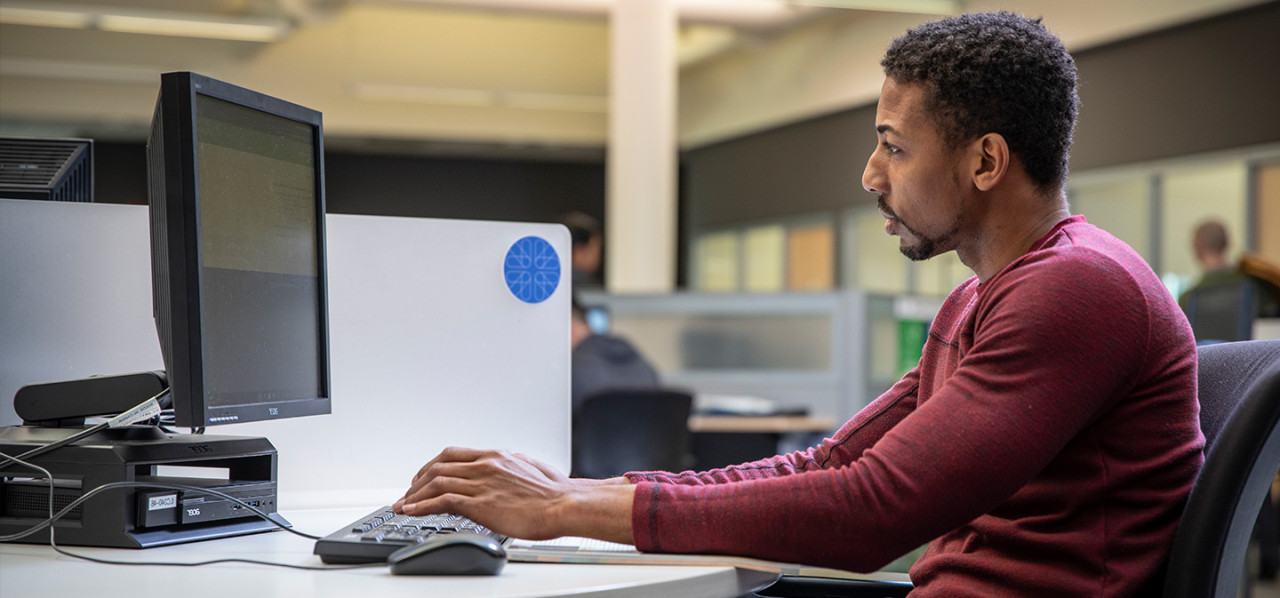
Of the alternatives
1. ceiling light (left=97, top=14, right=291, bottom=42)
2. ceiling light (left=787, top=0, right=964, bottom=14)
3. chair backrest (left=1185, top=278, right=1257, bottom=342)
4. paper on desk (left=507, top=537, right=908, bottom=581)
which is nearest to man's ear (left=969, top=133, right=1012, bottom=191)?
paper on desk (left=507, top=537, right=908, bottom=581)

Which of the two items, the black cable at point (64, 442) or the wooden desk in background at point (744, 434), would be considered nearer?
the black cable at point (64, 442)

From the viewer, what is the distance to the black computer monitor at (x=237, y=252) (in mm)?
1019

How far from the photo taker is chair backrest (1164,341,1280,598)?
0.93m

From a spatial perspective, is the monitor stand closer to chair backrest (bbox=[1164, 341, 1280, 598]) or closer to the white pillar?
chair backrest (bbox=[1164, 341, 1280, 598])

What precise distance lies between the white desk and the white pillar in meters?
6.32

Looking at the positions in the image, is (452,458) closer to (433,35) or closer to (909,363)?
(909,363)

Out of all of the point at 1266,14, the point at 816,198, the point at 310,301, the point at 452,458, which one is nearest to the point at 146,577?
the point at 452,458

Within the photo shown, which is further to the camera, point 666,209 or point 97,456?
point 666,209

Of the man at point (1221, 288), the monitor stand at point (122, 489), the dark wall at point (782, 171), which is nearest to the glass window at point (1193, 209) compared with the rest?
the man at point (1221, 288)

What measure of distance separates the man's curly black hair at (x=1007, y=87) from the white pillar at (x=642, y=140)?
243 inches

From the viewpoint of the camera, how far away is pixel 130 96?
9.27 metres

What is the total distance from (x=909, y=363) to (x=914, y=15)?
386cm

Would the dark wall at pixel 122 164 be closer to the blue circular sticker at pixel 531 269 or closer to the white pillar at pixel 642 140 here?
the white pillar at pixel 642 140

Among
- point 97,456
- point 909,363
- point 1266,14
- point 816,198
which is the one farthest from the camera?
point 816,198
